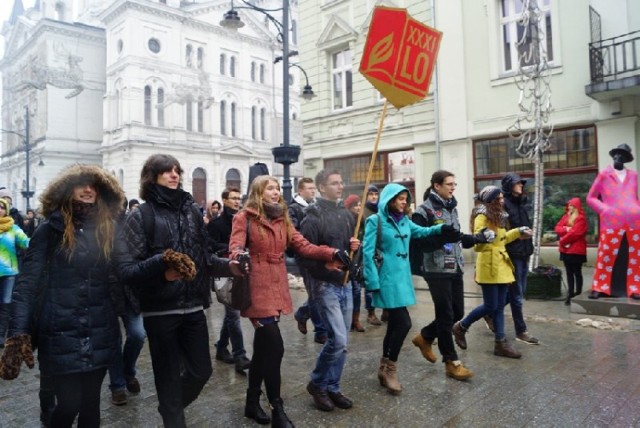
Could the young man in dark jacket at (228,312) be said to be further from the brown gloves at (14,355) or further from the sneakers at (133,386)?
the brown gloves at (14,355)

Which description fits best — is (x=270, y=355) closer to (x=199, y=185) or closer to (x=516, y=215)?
(x=516, y=215)

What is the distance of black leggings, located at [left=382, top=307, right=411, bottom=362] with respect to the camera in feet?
14.2

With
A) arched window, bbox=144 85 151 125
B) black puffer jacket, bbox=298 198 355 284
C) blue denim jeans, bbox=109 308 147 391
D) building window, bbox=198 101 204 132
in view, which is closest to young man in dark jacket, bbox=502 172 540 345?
black puffer jacket, bbox=298 198 355 284

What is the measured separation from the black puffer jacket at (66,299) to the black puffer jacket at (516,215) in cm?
487

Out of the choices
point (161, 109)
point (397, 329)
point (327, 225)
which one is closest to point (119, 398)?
point (327, 225)

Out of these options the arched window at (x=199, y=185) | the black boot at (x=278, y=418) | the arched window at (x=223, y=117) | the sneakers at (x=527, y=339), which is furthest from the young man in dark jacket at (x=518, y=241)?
the arched window at (x=223, y=117)

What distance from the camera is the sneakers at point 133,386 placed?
15.0 ft

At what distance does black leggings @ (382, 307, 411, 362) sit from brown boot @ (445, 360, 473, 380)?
620mm

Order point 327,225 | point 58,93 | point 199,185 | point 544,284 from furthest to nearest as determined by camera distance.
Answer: point 58,93 → point 199,185 → point 544,284 → point 327,225

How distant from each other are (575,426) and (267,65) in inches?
1732

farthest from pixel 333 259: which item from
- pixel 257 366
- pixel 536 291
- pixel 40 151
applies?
pixel 40 151

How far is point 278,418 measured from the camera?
3555 millimetres

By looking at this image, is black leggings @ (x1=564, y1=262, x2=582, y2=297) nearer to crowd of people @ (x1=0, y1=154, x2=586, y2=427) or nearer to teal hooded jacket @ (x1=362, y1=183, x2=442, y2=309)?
crowd of people @ (x1=0, y1=154, x2=586, y2=427)

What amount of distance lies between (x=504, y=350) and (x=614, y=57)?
8968 millimetres
